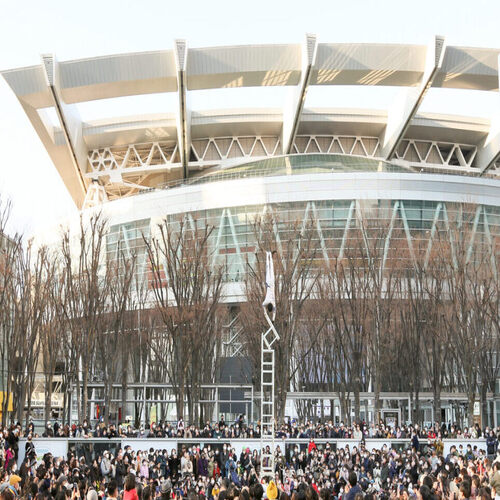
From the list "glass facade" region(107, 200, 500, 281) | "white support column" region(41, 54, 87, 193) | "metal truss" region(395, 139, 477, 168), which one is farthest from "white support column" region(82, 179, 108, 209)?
"metal truss" region(395, 139, 477, 168)

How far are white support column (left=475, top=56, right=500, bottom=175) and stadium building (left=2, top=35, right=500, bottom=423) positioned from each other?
0.50 ft

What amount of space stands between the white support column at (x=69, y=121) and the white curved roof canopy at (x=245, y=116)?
3.6 inches

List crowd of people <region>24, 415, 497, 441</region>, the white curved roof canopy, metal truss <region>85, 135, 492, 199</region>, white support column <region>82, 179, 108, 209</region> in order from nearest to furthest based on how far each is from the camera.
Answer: crowd of people <region>24, 415, 497, 441</region>, the white curved roof canopy, white support column <region>82, 179, 108, 209</region>, metal truss <region>85, 135, 492, 199</region>

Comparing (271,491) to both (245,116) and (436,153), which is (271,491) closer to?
(245,116)

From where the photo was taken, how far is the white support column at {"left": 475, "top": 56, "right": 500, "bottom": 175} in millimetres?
57572

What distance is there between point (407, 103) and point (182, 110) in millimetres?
15961

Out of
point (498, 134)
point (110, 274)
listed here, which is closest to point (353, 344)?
point (110, 274)

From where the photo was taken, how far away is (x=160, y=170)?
2349 inches

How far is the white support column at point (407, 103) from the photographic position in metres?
49.0

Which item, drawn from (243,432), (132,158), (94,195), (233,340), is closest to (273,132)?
(132,158)

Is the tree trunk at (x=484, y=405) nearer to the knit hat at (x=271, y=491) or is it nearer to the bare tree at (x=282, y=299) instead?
the bare tree at (x=282, y=299)

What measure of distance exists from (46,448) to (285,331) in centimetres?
1219

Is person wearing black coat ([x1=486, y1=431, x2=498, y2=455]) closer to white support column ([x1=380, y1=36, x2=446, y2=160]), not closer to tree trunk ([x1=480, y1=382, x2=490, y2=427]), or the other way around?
tree trunk ([x1=480, y1=382, x2=490, y2=427])

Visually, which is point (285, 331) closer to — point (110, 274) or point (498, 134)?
point (110, 274)
